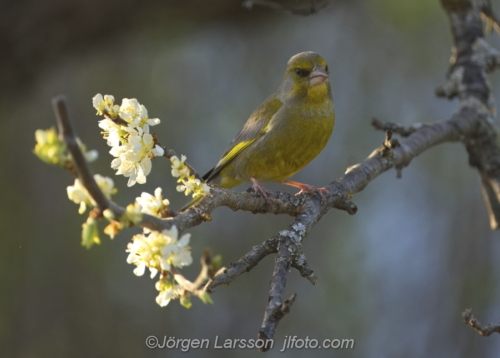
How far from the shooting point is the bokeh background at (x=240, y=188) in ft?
18.9

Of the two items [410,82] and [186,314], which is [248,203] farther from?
[410,82]

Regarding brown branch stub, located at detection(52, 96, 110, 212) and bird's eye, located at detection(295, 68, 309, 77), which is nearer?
brown branch stub, located at detection(52, 96, 110, 212)

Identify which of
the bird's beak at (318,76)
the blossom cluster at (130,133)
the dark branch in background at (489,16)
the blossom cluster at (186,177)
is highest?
the dark branch in background at (489,16)

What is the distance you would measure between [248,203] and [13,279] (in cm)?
478

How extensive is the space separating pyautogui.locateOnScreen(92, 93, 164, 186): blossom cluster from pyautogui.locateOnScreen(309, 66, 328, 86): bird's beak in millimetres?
2403

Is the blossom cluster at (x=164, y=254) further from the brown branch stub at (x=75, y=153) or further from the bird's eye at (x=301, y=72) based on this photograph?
the bird's eye at (x=301, y=72)

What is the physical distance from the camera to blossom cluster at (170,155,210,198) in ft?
6.68

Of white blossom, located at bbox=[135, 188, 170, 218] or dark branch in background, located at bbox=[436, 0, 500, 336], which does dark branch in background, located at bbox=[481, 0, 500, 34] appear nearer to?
dark branch in background, located at bbox=[436, 0, 500, 336]

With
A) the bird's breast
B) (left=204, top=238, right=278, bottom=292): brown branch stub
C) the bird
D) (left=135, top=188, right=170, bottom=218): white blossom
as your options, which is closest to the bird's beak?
the bird

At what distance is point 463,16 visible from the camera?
15.0ft

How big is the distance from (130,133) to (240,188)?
4.70 m

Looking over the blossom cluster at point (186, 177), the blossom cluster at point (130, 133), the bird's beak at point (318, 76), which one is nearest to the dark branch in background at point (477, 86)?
the bird's beak at point (318, 76)

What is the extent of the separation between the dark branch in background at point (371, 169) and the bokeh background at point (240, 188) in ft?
7.46

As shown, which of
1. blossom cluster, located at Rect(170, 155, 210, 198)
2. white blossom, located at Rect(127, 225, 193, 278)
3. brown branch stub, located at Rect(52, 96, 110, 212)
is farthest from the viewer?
blossom cluster, located at Rect(170, 155, 210, 198)
